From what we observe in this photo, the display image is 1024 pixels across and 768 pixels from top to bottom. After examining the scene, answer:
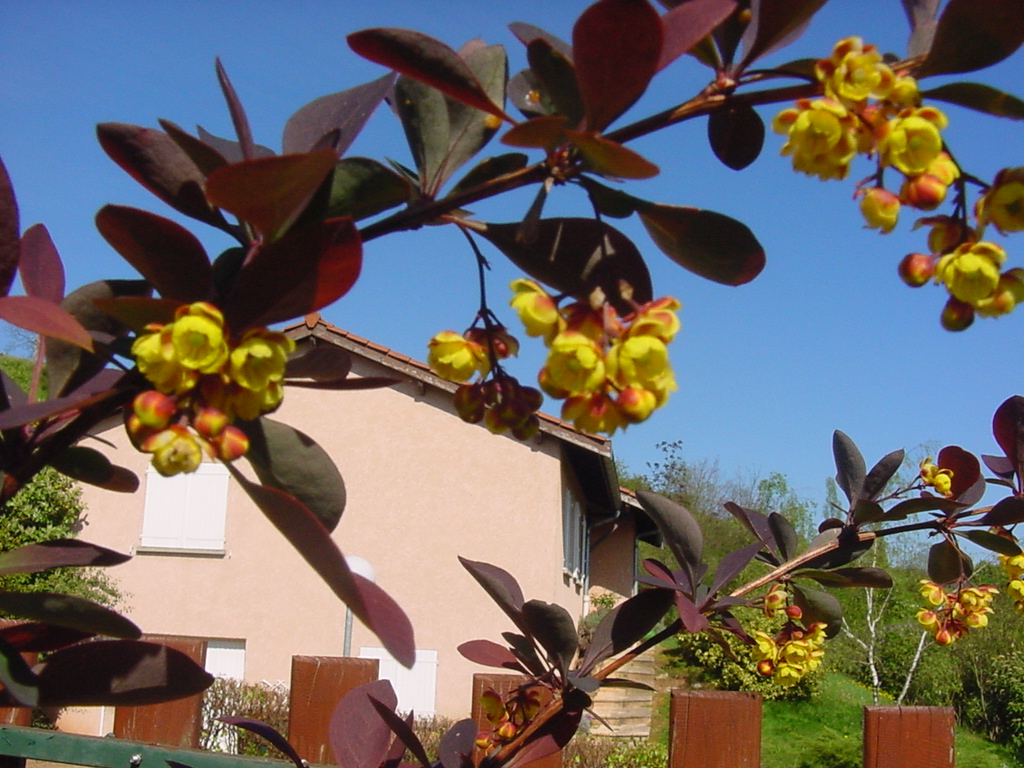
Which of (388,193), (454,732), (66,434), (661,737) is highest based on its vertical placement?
(388,193)

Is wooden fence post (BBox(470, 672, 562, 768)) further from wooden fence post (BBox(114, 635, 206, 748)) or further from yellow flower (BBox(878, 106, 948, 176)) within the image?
yellow flower (BBox(878, 106, 948, 176))

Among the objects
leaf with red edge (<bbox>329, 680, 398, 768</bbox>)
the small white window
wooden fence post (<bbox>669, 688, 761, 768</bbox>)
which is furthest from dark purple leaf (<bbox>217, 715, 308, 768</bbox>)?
the small white window

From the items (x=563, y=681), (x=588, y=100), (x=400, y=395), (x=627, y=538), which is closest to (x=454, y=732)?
(x=563, y=681)

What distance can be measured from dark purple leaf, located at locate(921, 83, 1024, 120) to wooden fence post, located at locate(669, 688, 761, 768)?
1.52 meters

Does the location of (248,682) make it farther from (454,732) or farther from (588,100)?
(588,100)

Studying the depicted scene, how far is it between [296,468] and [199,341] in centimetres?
12

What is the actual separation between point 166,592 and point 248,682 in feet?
5.47

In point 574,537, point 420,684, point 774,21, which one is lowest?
point 420,684

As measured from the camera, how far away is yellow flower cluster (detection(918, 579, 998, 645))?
76.1 inches

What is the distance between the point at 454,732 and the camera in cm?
134

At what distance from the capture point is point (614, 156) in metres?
0.55

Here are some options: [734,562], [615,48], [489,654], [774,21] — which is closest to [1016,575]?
[734,562]

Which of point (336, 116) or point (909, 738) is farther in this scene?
point (909, 738)

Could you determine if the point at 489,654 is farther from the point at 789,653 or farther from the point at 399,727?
the point at 789,653
